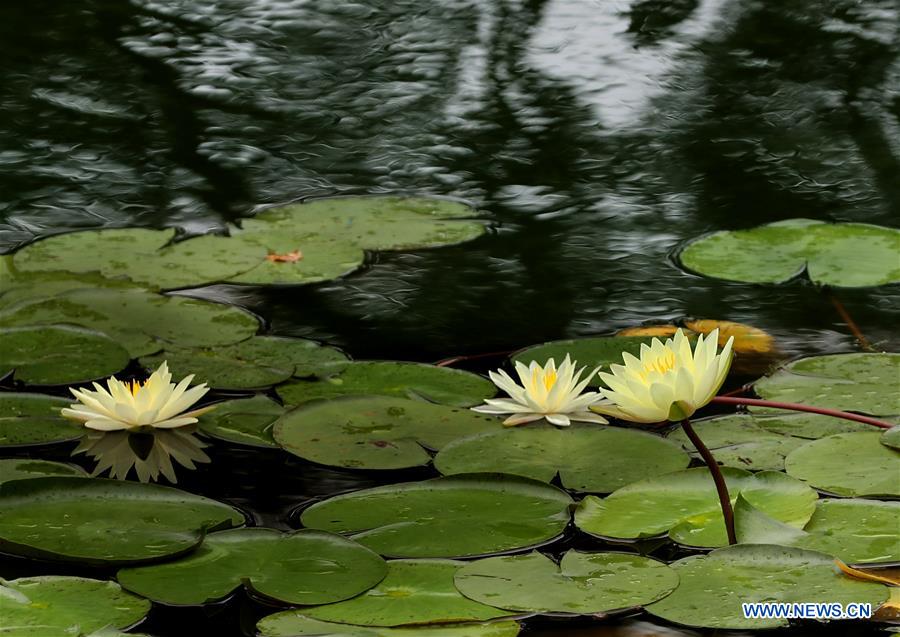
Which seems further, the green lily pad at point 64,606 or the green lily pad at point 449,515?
the green lily pad at point 449,515

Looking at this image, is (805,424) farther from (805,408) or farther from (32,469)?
(32,469)

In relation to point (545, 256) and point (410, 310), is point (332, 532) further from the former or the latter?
point (545, 256)

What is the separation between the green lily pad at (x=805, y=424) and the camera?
1.74 metres

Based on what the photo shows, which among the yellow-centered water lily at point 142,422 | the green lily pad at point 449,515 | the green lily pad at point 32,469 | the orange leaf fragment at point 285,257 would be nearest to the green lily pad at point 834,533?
the green lily pad at point 449,515

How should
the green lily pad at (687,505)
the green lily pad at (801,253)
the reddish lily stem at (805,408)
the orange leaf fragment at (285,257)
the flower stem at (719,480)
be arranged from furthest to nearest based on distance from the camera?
the orange leaf fragment at (285,257), the green lily pad at (801,253), the reddish lily stem at (805,408), the green lily pad at (687,505), the flower stem at (719,480)

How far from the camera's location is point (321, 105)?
327cm

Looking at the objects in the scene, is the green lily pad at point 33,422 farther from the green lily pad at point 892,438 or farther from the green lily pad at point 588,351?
the green lily pad at point 892,438

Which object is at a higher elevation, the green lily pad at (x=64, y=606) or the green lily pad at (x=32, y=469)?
the green lily pad at (x=64, y=606)

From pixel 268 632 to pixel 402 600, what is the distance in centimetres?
15

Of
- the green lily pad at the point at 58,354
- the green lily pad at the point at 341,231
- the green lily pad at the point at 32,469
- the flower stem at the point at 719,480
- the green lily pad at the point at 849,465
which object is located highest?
the flower stem at the point at 719,480

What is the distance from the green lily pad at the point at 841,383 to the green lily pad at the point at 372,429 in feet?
1.46

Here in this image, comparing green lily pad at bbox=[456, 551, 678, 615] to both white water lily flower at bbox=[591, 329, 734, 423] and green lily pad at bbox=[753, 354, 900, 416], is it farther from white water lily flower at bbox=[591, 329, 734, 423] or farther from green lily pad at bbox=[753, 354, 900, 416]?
green lily pad at bbox=[753, 354, 900, 416]

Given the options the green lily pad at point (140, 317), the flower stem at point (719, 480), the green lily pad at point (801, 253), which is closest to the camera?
the flower stem at point (719, 480)

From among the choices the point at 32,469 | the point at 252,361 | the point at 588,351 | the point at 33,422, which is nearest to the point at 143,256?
the point at 252,361
